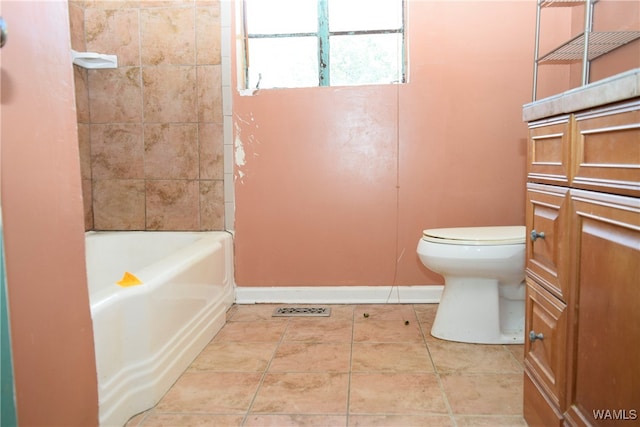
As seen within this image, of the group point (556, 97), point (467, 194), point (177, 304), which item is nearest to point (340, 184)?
point (467, 194)

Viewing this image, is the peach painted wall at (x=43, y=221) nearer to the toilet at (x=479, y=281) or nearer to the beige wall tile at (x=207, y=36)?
the toilet at (x=479, y=281)

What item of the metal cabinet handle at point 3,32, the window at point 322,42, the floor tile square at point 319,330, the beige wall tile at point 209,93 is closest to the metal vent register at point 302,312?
the floor tile square at point 319,330

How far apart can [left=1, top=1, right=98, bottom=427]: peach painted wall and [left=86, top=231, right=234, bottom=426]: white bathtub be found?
321 mm

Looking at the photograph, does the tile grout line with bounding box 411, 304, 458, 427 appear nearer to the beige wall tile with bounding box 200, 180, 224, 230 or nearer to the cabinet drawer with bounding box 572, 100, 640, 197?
the cabinet drawer with bounding box 572, 100, 640, 197

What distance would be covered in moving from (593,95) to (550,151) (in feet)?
0.81

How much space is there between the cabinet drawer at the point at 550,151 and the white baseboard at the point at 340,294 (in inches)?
52.1

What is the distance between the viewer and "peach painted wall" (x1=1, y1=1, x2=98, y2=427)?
77 centimetres

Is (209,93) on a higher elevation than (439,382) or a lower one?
higher

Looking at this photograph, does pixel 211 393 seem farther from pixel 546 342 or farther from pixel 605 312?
pixel 605 312

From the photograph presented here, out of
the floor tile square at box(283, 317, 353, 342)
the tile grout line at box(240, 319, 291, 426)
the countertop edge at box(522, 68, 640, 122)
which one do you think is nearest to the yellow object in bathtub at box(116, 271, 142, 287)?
the tile grout line at box(240, 319, 291, 426)

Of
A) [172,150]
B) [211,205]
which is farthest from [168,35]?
[211,205]

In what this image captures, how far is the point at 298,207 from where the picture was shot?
247 cm

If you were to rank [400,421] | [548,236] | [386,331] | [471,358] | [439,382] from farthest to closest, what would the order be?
1. [386,331]
2. [471,358]
3. [439,382]
4. [400,421]
5. [548,236]

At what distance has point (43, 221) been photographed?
0.85 meters
